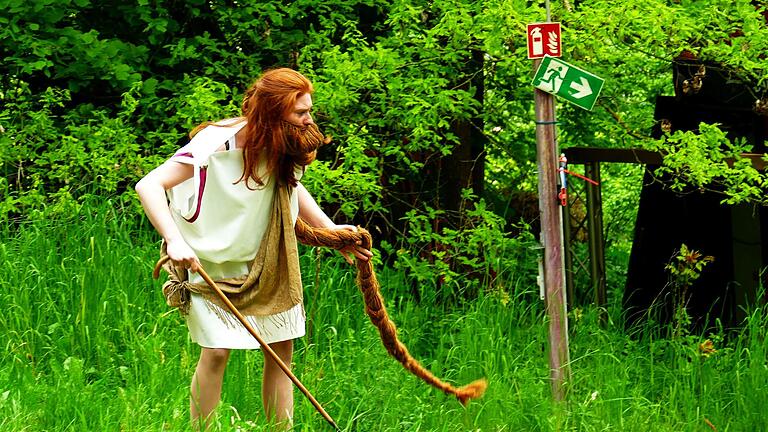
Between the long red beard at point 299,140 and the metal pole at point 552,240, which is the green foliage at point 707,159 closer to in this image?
the metal pole at point 552,240

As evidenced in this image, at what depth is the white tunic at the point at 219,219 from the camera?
13.0 ft

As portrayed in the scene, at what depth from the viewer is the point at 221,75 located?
23.5 feet

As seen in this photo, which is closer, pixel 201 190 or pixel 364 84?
pixel 201 190

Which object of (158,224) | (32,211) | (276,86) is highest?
(276,86)

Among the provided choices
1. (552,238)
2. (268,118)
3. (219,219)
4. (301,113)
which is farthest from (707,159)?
(219,219)

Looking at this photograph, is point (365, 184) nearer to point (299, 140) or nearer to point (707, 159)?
point (707, 159)

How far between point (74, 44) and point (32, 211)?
109 centimetres

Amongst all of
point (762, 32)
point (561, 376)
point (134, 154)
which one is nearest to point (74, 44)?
point (134, 154)

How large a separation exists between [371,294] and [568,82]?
4.72ft

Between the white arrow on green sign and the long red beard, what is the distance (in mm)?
1580

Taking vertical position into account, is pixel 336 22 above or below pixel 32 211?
above

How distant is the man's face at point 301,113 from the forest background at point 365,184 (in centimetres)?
120

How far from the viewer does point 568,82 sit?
518cm

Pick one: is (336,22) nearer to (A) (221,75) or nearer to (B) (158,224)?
(A) (221,75)
